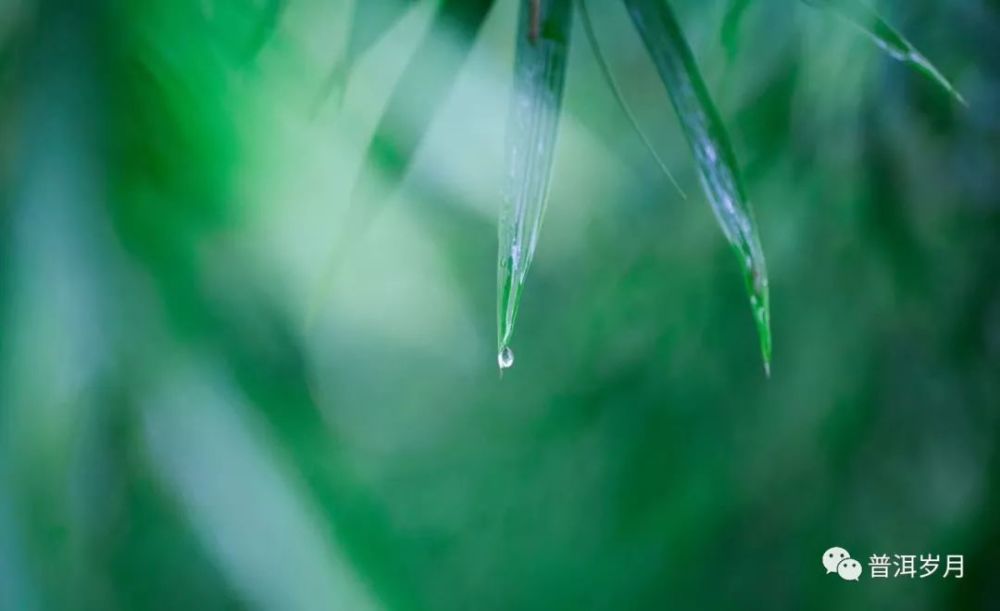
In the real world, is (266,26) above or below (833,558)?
above

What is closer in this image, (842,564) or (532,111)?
(532,111)

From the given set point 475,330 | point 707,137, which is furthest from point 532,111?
point 475,330

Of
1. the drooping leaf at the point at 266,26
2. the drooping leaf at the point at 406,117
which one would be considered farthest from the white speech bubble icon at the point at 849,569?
the drooping leaf at the point at 266,26

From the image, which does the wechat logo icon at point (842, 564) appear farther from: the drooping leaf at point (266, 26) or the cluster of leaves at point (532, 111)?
the drooping leaf at point (266, 26)

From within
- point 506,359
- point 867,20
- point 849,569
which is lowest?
point 849,569

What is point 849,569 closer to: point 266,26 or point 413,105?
point 413,105

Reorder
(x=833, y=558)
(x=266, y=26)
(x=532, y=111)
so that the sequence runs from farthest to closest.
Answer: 1. (x=833, y=558)
2. (x=266, y=26)
3. (x=532, y=111)
